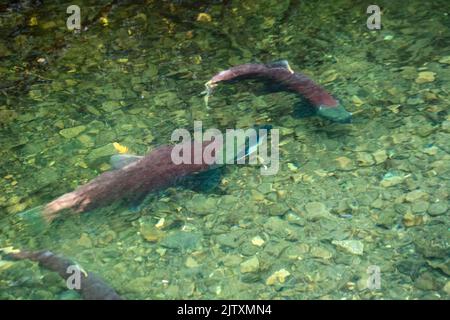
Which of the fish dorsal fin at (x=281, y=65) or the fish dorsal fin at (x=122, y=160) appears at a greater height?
the fish dorsal fin at (x=281, y=65)

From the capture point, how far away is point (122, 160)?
12.9ft

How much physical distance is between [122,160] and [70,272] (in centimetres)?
78

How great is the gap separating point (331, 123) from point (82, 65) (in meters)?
2.13

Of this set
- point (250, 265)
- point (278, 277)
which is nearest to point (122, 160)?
point (250, 265)

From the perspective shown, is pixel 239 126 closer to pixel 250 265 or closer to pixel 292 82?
pixel 292 82

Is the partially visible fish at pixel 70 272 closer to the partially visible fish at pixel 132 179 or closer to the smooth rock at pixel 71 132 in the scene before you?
the partially visible fish at pixel 132 179

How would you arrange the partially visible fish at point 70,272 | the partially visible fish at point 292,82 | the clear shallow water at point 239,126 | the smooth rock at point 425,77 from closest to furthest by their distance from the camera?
the partially visible fish at point 70,272 < the clear shallow water at point 239,126 < the partially visible fish at point 292,82 < the smooth rock at point 425,77

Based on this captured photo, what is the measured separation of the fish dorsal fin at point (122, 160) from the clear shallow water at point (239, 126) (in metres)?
0.21

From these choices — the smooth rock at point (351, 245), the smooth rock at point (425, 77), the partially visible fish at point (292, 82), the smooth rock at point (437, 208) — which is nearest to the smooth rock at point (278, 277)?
the smooth rock at point (351, 245)

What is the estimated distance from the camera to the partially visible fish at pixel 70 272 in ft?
10.8

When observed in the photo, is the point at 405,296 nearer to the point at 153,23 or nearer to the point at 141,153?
the point at 141,153

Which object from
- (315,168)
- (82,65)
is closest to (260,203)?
(315,168)

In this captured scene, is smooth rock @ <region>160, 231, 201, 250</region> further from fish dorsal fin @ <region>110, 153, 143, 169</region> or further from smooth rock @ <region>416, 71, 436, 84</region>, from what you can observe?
smooth rock @ <region>416, 71, 436, 84</region>

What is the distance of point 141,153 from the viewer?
13.9ft
